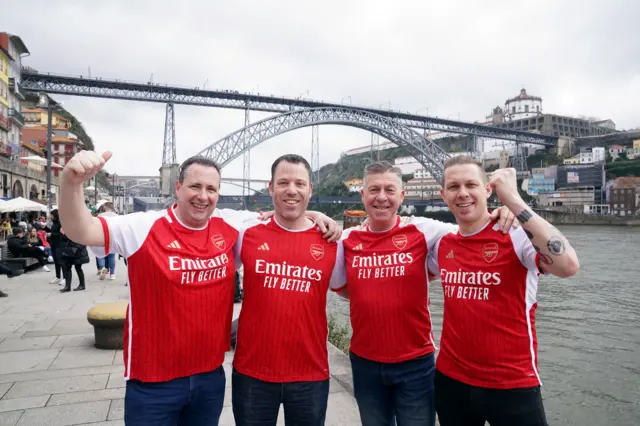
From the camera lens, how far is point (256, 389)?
198 centimetres

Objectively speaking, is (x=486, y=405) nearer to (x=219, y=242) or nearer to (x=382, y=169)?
(x=382, y=169)

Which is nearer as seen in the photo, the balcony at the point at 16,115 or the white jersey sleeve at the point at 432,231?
the white jersey sleeve at the point at 432,231

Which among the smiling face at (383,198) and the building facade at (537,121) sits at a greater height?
the building facade at (537,121)

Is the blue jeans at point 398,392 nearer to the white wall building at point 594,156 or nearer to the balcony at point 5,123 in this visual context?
the balcony at point 5,123

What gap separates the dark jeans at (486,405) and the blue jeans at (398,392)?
0.08 metres

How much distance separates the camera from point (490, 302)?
6.38 ft

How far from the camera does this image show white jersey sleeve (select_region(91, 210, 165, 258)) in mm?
1945

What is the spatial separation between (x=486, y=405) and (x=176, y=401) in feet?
4.10

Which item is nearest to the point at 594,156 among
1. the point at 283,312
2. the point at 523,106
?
A: the point at 523,106

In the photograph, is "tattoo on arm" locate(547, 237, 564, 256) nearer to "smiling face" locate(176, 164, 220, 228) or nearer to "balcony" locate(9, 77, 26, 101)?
"smiling face" locate(176, 164, 220, 228)

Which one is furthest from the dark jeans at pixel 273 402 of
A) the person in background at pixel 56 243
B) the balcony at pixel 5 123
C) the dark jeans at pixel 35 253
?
the balcony at pixel 5 123

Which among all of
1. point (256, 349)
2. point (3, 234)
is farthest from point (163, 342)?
point (3, 234)

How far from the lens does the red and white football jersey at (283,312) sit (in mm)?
2004

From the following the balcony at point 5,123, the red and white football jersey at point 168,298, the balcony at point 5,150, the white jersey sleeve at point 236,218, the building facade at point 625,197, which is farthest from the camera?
the building facade at point 625,197
